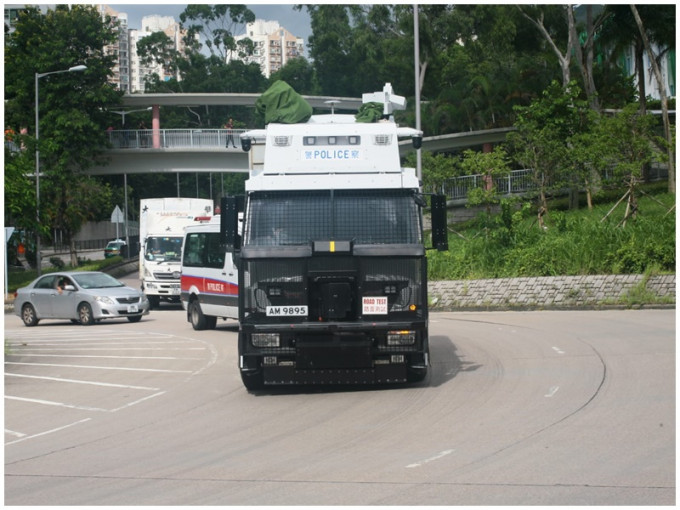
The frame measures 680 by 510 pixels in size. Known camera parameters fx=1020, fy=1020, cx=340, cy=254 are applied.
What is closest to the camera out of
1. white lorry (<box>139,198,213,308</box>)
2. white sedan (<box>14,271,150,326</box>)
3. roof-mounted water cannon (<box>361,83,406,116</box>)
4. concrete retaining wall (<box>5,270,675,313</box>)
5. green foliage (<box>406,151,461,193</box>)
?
roof-mounted water cannon (<box>361,83,406,116</box>)

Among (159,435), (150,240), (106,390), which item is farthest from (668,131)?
(159,435)

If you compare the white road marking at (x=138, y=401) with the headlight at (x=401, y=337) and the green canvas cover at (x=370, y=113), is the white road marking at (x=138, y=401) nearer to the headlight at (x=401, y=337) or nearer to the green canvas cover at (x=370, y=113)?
the headlight at (x=401, y=337)

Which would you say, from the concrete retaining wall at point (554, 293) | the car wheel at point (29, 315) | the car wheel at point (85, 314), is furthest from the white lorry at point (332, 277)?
the car wheel at point (29, 315)

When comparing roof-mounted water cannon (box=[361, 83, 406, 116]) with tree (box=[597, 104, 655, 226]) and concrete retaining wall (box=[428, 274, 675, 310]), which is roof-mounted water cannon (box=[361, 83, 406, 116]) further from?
tree (box=[597, 104, 655, 226])

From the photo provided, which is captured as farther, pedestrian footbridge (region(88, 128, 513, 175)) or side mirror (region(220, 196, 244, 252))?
pedestrian footbridge (region(88, 128, 513, 175))

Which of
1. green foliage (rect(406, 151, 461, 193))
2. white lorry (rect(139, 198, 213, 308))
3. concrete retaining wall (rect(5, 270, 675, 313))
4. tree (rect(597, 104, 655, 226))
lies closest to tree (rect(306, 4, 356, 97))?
green foliage (rect(406, 151, 461, 193))

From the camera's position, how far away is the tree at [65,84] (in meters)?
63.4

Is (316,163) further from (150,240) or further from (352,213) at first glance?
(150,240)

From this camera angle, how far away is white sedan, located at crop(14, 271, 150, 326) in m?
28.2

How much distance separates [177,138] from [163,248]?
87.1 ft

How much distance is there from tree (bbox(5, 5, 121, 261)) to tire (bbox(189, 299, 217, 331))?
37.2 meters

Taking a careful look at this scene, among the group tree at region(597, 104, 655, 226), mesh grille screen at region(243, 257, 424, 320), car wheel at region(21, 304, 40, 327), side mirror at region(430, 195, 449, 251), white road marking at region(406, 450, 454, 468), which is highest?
tree at region(597, 104, 655, 226)

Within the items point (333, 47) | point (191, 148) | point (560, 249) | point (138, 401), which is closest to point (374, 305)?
point (138, 401)

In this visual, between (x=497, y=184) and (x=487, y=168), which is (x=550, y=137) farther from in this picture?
(x=497, y=184)
